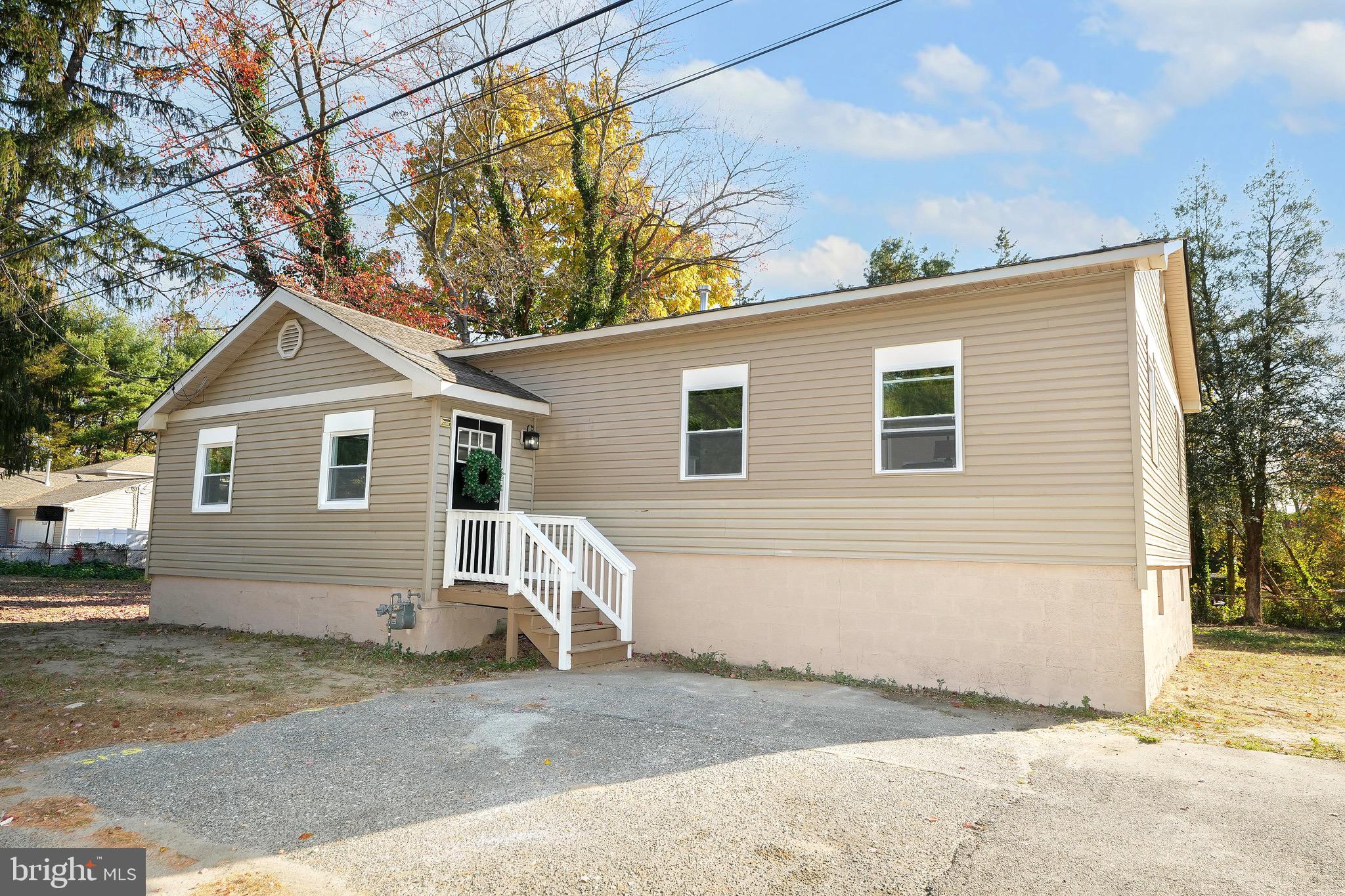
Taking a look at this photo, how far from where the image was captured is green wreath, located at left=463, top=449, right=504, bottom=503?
10.2m

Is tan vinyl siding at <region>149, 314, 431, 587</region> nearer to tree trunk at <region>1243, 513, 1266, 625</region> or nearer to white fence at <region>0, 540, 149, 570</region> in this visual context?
white fence at <region>0, 540, 149, 570</region>

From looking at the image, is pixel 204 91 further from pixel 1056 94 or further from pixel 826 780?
pixel 826 780

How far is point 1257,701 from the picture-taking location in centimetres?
845

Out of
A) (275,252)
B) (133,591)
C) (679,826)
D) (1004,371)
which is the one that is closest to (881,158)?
(1004,371)

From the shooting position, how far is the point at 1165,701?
8062 millimetres

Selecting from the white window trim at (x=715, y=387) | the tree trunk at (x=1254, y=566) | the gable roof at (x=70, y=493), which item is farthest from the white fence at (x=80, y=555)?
the tree trunk at (x=1254, y=566)

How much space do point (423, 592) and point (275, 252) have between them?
48.5ft

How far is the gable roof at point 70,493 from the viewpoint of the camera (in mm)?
29188

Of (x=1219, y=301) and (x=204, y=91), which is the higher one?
(x=204, y=91)

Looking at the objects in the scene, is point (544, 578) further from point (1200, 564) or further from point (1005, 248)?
point (1005, 248)

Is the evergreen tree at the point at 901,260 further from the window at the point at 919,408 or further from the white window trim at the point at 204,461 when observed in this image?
the white window trim at the point at 204,461

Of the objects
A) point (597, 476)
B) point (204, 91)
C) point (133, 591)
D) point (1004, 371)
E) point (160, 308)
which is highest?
point (204, 91)

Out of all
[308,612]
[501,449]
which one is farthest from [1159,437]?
[308,612]

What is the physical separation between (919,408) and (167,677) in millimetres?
8452
